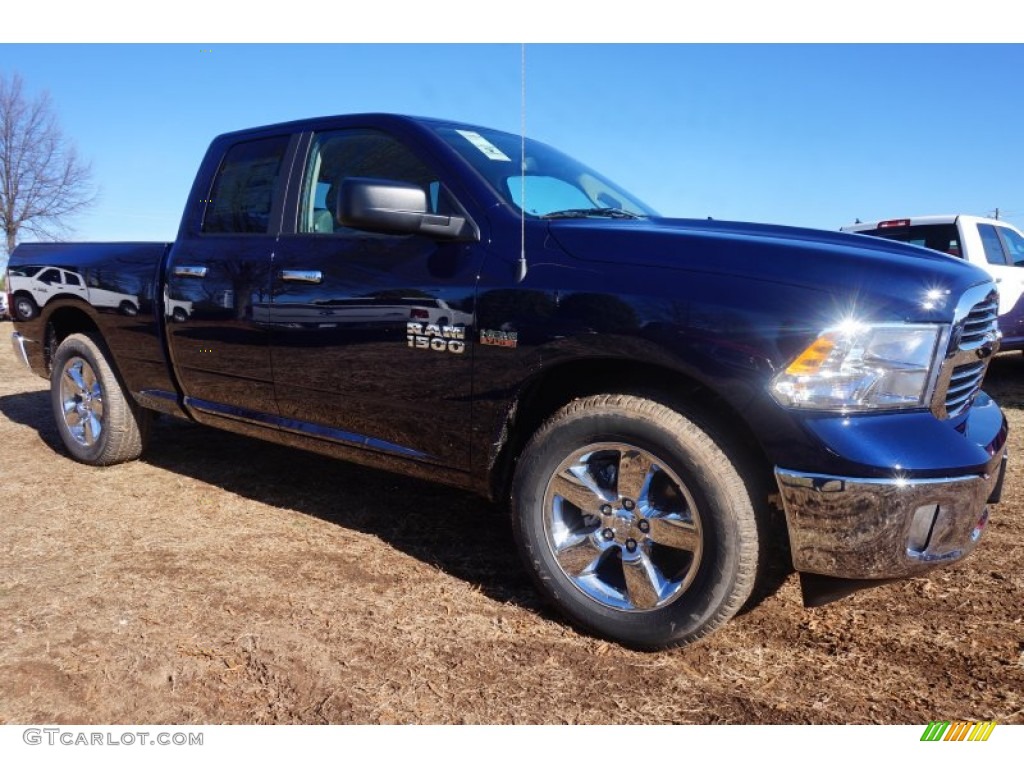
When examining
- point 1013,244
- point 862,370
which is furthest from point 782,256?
point 1013,244

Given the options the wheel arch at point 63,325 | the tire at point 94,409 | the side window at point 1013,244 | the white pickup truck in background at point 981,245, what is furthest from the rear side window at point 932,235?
the wheel arch at point 63,325

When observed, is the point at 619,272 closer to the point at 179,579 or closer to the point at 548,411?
the point at 548,411

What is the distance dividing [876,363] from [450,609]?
5.50 feet

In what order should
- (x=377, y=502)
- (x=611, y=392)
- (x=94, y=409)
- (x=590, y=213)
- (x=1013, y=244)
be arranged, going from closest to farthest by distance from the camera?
(x=611, y=392)
(x=590, y=213)
(x=377, y=502)
(x=94, y=409)
(x=1013, y=244)

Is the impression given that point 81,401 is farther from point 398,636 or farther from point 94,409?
point 398,636

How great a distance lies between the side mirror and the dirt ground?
139cm

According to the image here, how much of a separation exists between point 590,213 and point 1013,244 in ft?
25.5

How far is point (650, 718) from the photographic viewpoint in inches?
84.0

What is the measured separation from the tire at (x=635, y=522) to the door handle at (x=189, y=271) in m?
2.07

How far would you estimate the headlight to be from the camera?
2.11 m

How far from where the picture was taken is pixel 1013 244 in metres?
8.66

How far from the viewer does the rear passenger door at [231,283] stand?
3.49 metres

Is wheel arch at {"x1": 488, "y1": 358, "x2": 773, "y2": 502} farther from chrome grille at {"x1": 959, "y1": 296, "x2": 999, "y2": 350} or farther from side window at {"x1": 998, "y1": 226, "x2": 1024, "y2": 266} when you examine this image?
side window at {"x1": 998, "y1": 226, "x2": 1024, "y2": 266}

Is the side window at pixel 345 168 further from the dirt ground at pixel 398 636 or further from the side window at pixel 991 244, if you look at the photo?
the side window at pixel 991 244
